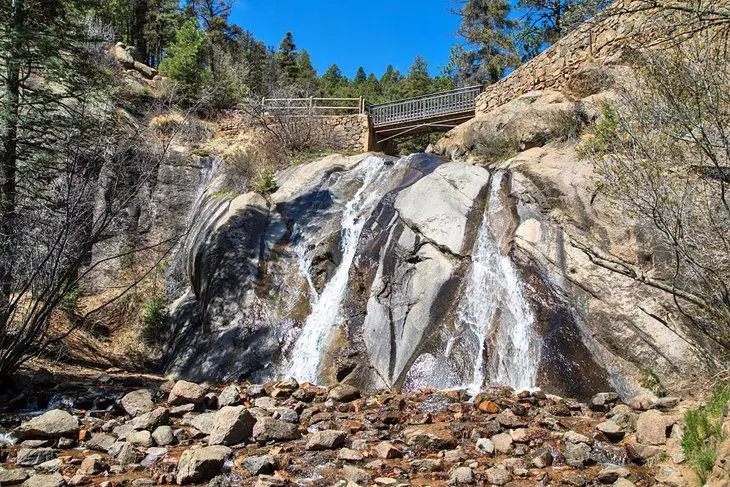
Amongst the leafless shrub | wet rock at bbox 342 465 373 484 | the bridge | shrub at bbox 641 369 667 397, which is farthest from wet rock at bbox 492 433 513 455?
the bridge

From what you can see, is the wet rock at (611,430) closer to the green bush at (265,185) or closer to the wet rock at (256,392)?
the wet rock at (256,392)

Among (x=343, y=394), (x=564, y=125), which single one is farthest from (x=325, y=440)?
(x=564, y=125)

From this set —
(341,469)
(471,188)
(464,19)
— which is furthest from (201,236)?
(464,19)

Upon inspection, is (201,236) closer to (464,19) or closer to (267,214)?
(267,214)

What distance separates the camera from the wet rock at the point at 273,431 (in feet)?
20.5

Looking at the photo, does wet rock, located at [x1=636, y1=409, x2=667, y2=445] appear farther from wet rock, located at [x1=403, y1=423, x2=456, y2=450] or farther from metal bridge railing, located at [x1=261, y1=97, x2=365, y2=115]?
metal bridge railing, located at [x1=261, y1=97, x2=365, y2=115]

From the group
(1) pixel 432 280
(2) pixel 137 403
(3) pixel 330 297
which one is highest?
(1) pixel 432 280

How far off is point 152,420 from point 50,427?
1.12 metres

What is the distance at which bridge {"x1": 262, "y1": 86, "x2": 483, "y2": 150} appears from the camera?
19.4m

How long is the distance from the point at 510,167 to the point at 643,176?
5.93 metres

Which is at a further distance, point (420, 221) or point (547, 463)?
point (420, 221)

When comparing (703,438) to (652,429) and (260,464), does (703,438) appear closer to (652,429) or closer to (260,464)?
(652,429)

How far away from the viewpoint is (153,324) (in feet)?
41.9

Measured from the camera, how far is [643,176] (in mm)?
5895
